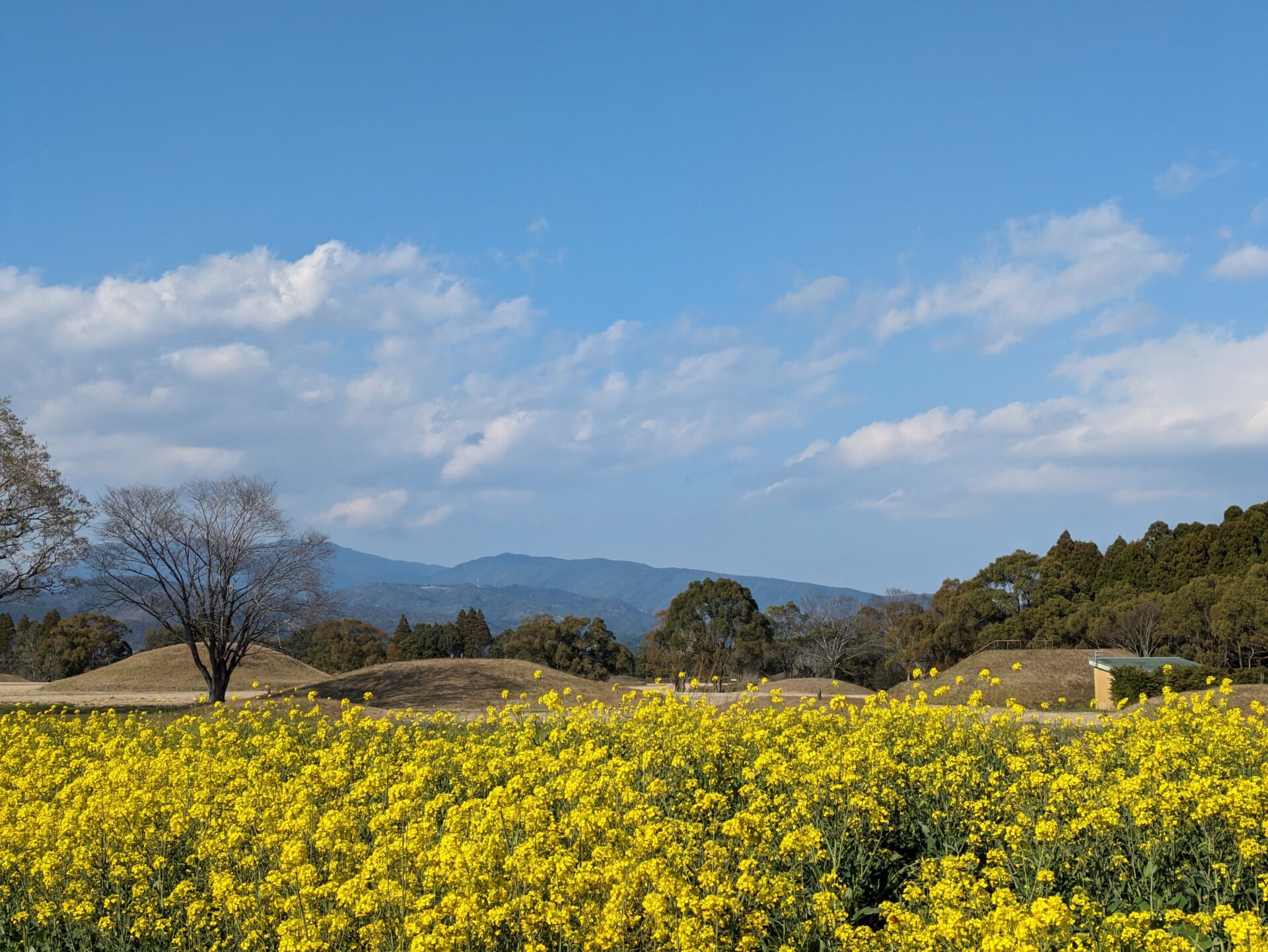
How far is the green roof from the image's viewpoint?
85.4 feet

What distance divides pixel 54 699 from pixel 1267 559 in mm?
52863

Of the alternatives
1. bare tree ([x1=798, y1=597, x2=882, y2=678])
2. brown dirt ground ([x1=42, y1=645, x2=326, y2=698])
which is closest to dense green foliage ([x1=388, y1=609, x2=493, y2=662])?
brown dirt ground ([x1=42, y1=645, x2=326, y2=698])

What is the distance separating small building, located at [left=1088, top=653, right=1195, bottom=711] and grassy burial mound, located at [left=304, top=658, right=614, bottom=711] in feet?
49.7

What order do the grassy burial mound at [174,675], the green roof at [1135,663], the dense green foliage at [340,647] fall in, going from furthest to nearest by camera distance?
the dense green foliage at [340,647] → the grassy burial mound at [174,675] → the green roof at [1135,663]

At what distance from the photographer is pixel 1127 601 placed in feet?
142

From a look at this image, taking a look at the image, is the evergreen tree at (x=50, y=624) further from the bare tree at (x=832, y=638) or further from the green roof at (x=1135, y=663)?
the green roof at (x=1135, y=663)

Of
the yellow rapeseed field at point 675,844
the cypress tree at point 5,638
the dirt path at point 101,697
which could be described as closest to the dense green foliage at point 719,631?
the dirt path at point 101,697

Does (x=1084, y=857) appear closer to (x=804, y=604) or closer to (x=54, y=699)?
(x=54, y=699)

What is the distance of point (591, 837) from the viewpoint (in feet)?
19.8

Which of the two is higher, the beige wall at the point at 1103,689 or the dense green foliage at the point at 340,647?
the beige wall at the point at 1103,689

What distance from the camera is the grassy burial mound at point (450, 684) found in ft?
102

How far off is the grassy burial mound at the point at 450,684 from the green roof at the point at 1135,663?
1556 centimetres

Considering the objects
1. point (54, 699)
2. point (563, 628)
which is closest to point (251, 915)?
point (54, 699)

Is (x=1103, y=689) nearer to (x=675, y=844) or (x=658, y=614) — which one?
(x=675, y=844)
